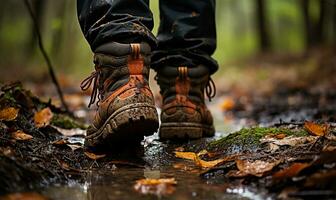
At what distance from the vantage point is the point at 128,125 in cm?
183

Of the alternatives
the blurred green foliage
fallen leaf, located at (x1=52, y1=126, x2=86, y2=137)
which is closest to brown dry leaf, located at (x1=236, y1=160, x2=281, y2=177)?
fallen leaf, located at (x1=52, y1=126, x2=86, y2=137)

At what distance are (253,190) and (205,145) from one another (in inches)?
30.8

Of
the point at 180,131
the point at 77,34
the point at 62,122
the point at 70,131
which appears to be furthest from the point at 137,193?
the point at 77,34

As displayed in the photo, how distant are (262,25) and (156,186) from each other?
15.1 metres

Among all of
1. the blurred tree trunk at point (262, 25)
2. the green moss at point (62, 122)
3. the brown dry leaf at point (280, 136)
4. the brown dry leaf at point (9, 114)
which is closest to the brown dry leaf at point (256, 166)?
the brown dry leaf at point (280, 136)

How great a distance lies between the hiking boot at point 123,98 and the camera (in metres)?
1.85

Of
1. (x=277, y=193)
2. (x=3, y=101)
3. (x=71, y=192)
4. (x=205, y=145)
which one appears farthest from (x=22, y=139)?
(x=277, y=193)

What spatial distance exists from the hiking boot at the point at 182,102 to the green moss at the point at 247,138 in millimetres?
286

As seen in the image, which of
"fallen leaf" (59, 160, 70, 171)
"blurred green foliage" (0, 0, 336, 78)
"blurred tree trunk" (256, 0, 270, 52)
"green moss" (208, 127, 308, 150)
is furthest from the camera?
"blurred tree trunk" (256, 0, 270, 52)

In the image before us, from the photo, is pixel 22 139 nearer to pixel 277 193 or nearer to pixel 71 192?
pixel 71 192

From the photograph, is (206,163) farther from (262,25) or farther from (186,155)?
(262,25)

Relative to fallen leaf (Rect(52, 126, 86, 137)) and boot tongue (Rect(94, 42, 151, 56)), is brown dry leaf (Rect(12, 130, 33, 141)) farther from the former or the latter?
fallen leaf (Rect(52, 126, 86, 137))

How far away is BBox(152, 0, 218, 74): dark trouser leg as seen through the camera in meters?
2.45

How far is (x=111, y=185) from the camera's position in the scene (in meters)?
1.50
